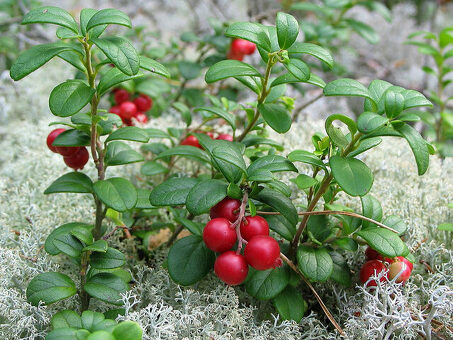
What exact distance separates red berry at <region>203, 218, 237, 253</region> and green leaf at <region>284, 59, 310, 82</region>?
43 cm

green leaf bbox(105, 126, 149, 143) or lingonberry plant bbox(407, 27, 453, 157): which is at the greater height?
green leaf bbox(105, 126, 149, 143)

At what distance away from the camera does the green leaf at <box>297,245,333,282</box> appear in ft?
4.00

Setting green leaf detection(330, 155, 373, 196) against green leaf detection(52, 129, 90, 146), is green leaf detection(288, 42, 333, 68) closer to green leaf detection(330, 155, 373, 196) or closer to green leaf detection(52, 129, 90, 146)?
green leaf detection(330, 155, 373, 196)

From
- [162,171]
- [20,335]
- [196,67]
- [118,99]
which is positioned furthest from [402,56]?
[20,335]

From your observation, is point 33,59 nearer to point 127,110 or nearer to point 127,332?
point 127,332

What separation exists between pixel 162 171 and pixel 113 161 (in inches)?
13.0

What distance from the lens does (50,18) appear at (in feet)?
3.68

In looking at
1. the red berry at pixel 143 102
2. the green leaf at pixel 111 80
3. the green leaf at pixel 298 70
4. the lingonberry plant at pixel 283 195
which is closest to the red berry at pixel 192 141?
the lingonberry plant at pixel 283 195

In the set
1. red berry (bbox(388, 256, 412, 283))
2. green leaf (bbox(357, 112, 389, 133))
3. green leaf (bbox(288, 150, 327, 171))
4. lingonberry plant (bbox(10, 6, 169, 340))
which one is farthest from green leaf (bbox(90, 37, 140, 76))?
red berry (bbox(388, 256, 412, 283))

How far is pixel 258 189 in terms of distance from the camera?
1233mm

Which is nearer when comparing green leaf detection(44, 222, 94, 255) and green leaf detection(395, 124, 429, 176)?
green leaf detection(395, 124, 429, 176)

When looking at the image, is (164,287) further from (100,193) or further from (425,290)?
(425,290)

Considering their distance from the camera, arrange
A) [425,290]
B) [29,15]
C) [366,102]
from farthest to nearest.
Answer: [425,290] < [366,102] < [29,15]

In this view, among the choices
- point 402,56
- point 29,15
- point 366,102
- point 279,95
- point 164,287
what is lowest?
point 402,56
